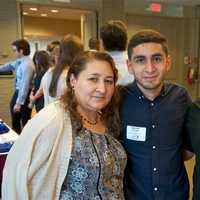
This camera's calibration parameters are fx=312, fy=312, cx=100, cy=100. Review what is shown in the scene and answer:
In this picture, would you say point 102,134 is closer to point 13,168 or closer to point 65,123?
point 65,123

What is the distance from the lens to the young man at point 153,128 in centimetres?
143

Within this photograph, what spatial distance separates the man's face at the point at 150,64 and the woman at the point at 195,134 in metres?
0.20

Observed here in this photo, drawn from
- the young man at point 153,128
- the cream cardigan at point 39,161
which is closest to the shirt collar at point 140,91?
the young man at point 153,128

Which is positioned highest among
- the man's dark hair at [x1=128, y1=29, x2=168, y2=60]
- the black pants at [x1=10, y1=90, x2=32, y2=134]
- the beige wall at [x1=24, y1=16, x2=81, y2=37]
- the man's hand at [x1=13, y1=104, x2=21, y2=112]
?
the beige wall at [x1=24, y1=16, x2=81, y2=37]

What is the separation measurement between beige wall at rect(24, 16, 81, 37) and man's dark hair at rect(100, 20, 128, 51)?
24.2ft

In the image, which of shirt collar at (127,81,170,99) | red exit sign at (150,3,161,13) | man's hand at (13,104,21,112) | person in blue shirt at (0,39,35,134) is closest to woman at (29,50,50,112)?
person in blue shirt at (0,39,35,134)

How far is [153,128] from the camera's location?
1469 millimetres

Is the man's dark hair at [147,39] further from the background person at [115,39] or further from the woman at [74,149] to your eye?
the background person at [115,39]

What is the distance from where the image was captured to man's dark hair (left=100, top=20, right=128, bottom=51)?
2.57 metres

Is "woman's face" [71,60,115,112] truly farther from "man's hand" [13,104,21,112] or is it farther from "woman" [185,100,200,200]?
"man's hand" [13,104,21,112]

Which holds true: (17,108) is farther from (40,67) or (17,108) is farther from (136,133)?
(136,133)

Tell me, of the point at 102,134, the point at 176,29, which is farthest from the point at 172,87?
the point at 176,29

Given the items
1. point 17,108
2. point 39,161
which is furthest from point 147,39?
point 17,108

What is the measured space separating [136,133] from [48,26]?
899cm
